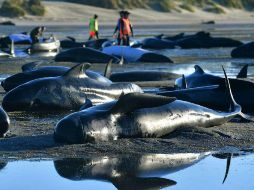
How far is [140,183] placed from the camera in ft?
22.4

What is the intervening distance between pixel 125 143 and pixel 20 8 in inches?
2343

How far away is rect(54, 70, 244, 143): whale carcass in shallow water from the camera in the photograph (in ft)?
27.2

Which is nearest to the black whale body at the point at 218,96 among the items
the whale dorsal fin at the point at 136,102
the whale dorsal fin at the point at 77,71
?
the whale dorsal fin at the point at 77,71

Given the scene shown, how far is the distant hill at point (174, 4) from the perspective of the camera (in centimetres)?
7694

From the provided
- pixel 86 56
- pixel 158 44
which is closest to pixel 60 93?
pixel 86 56

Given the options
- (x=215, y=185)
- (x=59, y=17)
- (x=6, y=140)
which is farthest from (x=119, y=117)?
(x=59, y=17)

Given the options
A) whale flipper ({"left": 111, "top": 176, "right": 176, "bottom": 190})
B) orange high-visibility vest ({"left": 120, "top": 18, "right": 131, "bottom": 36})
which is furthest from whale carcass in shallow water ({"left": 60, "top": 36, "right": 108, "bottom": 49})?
whale flipper ({"left": 111, "top": 176, "right": 176, "bottom": 190})

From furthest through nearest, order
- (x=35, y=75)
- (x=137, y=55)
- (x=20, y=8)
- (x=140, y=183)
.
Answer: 1. (x=20, y=8)
2. (x=137, y=55)
3. (x=35, y=75)
4. (x=140, y=183)

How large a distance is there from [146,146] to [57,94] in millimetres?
3069

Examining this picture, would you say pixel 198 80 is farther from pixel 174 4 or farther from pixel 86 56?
pixel 174 4

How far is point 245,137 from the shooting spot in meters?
9.16

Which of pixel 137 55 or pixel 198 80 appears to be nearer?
pixel 198 80

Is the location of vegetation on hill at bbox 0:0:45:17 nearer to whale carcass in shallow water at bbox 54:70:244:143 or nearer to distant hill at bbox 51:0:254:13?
distant hill at bbox 51:0:254:13

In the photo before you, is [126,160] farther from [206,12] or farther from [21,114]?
[206,12]
